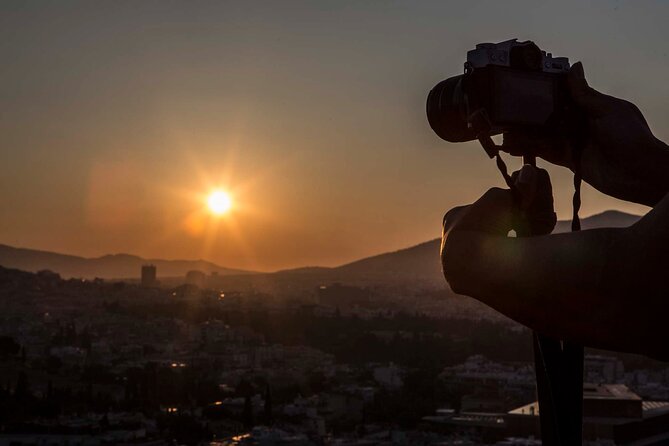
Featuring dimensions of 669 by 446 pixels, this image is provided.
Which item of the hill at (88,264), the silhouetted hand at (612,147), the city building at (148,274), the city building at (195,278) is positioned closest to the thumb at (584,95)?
the silhouetted hand at (612,147)

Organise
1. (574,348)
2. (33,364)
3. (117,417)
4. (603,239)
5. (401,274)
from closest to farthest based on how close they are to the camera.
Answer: (603,239)
(574,348)
(117,417)
(33,364)
(401,274)

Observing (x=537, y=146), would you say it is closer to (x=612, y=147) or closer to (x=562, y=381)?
(x=612, y=147)

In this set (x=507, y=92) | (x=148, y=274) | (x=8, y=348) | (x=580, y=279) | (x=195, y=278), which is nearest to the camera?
(x=580, y=279)

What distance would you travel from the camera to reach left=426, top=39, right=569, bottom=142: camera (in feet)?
3.84

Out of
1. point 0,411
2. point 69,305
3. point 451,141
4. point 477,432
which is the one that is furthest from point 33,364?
point 451,141

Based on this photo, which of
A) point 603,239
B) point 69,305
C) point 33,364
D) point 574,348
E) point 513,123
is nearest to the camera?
point 603,239

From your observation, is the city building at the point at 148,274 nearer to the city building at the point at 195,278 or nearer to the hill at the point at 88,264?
the city building at the point at 195,278

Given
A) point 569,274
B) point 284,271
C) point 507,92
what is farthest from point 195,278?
point 569,274

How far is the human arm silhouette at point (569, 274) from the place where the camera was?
2.77 feet

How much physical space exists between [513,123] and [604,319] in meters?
0.34

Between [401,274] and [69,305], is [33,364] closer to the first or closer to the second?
[69,305]

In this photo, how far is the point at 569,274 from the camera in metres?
0.88

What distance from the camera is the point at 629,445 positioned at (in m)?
11.0

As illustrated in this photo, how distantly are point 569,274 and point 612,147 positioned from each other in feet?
1.28
